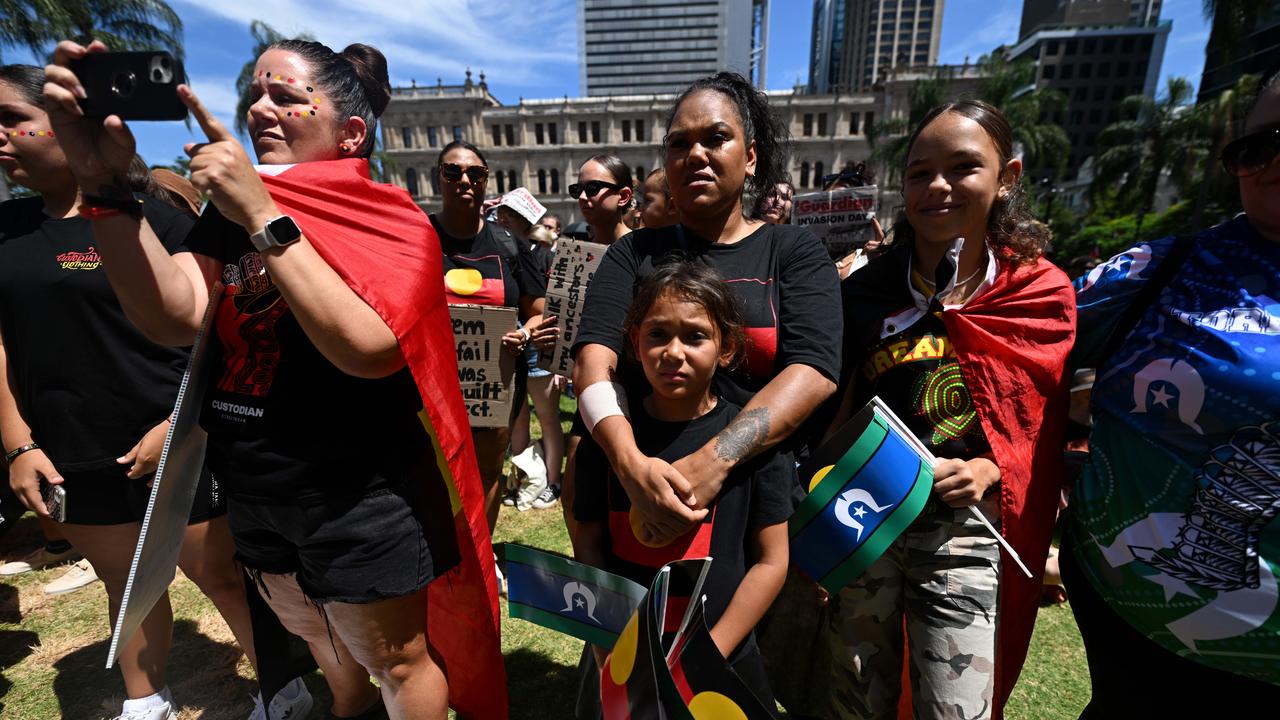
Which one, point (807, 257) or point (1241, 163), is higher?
point (1241, 163)

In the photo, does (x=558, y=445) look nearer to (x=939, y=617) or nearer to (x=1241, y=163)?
(x=939, y=617)

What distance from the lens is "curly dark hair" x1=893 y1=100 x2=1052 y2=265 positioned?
1711 mm

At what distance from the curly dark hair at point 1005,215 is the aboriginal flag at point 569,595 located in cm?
157

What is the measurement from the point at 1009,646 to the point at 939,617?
0.34 metres

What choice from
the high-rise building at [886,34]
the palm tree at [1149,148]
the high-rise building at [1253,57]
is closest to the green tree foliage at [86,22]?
the palm tree at [1149,148]

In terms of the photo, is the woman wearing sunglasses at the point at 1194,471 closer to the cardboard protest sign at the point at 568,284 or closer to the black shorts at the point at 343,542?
the black shorts at the point at 343,542

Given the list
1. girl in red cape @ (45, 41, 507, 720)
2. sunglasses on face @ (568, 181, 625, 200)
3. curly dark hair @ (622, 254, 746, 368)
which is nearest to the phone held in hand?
girl in red cape @ (45, 41, 507, 720)

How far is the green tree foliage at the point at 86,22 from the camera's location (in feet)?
37.8

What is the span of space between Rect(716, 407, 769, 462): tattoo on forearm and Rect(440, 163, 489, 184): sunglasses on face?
2420 mm

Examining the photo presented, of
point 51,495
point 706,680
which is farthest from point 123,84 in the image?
point 51,495

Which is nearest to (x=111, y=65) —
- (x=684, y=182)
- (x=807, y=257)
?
(x=684, y=182)

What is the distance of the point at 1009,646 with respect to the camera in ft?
6.12

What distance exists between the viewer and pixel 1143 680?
4.83 ft

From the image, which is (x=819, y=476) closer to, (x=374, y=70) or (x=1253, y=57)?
(x=374, y=70)
